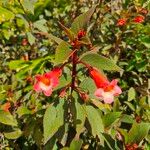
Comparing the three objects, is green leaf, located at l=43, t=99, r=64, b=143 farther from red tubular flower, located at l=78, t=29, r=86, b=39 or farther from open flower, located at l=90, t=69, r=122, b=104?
red tubular flower, located at l=78, t=29, r=86, b=39

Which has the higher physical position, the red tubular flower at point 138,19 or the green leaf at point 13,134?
the red tubular flower at point 138,19

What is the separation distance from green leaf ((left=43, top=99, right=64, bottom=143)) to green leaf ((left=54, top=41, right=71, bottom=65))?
33 cm

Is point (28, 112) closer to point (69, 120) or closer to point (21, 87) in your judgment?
point (69, 120)

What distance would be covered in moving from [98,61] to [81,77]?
51cm

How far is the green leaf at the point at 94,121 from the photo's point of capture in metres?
2.31

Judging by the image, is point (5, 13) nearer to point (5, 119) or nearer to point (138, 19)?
point (138, 19)

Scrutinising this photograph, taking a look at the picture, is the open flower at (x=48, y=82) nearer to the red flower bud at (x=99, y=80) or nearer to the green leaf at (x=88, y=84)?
the red flower bud at (x=99, y=80)

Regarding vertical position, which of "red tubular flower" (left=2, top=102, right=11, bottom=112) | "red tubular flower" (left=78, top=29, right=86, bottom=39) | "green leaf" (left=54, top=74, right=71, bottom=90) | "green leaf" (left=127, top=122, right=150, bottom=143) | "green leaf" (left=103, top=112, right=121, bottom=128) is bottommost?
"green leaf" (left=127, top=122, right=150, bottom=143)

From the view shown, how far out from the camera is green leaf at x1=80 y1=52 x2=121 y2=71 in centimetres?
211

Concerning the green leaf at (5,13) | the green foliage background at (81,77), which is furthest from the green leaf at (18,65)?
the green leaf at (5,13)

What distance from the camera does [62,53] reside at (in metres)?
2.06

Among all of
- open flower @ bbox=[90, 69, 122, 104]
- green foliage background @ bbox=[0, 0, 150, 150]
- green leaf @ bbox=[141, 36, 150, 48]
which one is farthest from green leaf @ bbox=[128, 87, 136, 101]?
open flower @ bbox=[90, 69, 122, 104]

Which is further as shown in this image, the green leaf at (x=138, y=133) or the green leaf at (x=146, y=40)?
the green leaf at (x=146, y=40)

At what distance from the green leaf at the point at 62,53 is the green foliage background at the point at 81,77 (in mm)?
78
